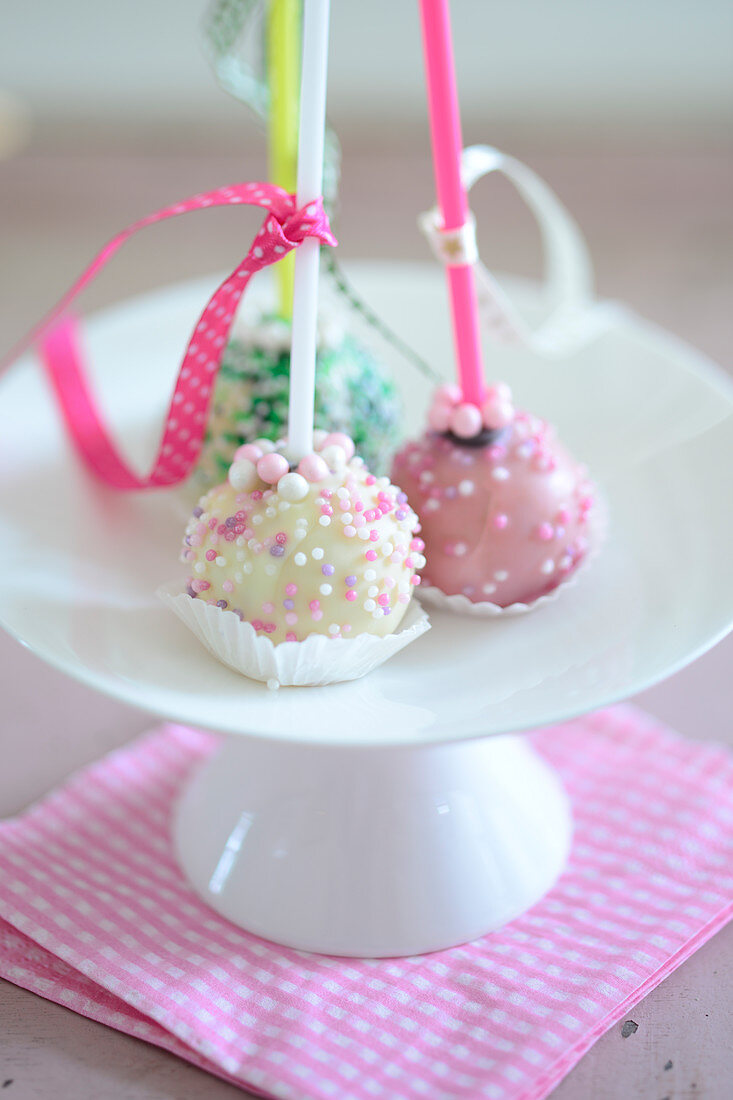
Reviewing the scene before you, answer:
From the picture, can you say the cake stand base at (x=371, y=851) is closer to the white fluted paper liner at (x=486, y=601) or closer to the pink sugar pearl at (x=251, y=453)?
the white fluted paper liner at (x=486, y=601)

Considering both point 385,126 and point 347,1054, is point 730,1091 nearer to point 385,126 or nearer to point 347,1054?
point 347,1054

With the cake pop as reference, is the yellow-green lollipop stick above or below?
above

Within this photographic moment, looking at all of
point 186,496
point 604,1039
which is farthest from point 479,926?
point 186,496

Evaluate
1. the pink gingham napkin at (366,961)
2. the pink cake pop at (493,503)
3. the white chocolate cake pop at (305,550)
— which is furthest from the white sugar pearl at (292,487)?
the pink gingham napkin at (366,961)

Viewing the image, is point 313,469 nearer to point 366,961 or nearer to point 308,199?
point 308,199

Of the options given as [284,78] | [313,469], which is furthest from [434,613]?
[284,78]

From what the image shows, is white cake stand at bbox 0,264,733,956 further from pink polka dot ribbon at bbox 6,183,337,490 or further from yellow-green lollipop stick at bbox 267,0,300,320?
yellow-green lollipop stick at bbox 267,0,300,320

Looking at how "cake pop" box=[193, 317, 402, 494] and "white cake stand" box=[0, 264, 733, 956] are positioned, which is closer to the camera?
"white cake stand" box=[0, 264, 733, 956]

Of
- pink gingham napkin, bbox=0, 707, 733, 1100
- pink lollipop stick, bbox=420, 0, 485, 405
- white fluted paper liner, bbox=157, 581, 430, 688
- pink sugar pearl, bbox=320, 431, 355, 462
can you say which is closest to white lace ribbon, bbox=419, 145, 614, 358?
pink lollipop stick, bbox=420, 0, 485, 405
